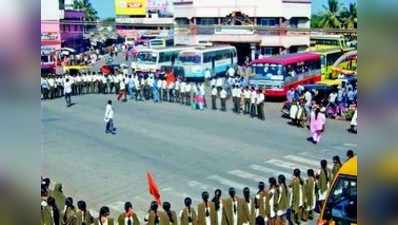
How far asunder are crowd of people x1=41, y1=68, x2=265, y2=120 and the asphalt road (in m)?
0.34

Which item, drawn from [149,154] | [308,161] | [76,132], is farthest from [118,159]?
[308,161]

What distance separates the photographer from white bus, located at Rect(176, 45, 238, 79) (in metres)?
19.0

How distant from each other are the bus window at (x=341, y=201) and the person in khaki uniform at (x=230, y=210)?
1.13m

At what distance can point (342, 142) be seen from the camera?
35.4 ft

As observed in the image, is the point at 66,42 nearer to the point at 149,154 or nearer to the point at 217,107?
the point at 217,107

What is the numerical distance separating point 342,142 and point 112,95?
7.31 metres

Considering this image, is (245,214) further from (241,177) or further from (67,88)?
(67,88)

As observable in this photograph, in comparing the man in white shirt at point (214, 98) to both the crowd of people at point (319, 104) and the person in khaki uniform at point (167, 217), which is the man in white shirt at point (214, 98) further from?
the person in khaki uniform at point (167, 217)

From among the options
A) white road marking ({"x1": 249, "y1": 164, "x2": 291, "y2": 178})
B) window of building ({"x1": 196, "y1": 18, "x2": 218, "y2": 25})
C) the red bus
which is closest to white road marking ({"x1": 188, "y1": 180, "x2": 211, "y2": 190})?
white road marking ({"x1": 249, "y1": 164, "x2": 291, "y2": 178})

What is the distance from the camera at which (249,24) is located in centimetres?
2233

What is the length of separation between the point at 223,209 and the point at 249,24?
17.3 meters

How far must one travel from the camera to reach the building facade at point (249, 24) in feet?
64.5

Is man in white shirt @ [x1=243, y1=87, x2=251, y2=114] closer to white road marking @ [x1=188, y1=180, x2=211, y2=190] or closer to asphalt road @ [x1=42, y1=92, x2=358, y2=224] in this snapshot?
asphalt road @ [x1=42, y1=92, x2=358, y2=224]

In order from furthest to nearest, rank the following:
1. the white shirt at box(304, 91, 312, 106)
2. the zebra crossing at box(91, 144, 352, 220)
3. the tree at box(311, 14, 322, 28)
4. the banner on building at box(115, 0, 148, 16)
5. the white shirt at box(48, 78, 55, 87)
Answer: the banner on building at box(115, 0, 148, 16)
the tree at box(311, 14, 322, 28)
the white shirt at box(48, 78, 55, 87)
the white shirt at box(304, 91, 312, 106)
the zebra crossing at box(91, 144, 352, 220)
